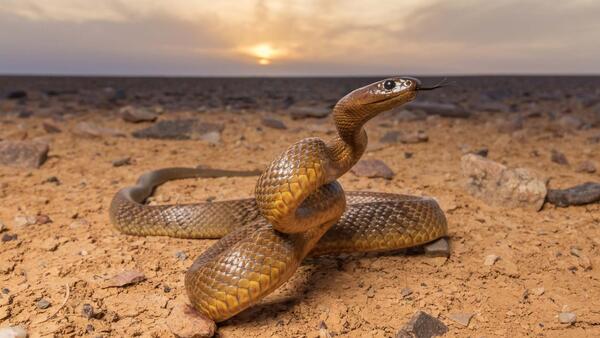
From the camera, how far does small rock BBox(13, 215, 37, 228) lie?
5285mm

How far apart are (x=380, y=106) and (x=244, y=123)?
A: 8.84m

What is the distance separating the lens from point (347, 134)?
3775 mm

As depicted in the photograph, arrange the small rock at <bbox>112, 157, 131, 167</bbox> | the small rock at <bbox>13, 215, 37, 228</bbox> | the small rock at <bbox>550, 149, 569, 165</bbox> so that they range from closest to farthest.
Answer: the small rock at <bbox>13, 215, 37, 228</bbox> < the small rock at <bbox>550, 149, 569, 165</bbox> < the small rock at <bbox>112, 157, 131, 167</bbox>

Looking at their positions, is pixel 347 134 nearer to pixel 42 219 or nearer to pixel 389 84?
pixel 389 84

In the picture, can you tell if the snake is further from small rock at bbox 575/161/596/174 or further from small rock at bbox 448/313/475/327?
small rock at bbox 575/161/596/174

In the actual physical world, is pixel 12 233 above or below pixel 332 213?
below

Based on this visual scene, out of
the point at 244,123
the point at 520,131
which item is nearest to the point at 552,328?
the point at 520,131

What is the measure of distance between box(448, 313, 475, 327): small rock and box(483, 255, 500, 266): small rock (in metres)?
0.96

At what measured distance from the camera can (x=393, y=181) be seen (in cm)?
700

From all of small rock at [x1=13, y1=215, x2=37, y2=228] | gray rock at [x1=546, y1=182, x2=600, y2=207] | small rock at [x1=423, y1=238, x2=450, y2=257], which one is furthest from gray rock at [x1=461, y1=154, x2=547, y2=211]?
small rock at [x1=13, y1=215, x2=37, y2=228]

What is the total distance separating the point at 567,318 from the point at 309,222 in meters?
1.91

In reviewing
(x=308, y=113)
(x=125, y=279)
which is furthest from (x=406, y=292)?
(x=308, y=113)

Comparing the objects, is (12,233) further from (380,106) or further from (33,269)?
(380,106)

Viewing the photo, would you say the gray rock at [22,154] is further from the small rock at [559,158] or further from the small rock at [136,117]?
the small rock at [559,158]
